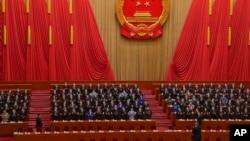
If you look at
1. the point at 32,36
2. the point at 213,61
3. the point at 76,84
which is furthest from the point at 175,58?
the point at 32,36

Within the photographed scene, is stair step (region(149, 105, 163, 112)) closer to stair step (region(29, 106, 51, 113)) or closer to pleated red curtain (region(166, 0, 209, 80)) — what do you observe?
pleated red curtain (region(166, 0, 209, 80))

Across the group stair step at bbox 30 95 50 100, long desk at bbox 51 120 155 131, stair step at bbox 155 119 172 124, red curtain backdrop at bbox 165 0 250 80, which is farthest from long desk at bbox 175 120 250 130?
stair step at bbox 30 95 50 100

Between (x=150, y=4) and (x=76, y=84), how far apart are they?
126 inches

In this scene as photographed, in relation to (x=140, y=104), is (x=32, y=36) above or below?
above

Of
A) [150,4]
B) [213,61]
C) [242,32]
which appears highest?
[150,4]

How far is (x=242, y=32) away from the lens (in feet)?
40.8

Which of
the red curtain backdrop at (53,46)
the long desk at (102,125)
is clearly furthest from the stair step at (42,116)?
the red curtain backdrop at (53,46)

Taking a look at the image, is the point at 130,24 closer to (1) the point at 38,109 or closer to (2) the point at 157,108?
(2) the point at 157,108

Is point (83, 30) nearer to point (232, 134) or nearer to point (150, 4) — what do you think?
point (150, 4)

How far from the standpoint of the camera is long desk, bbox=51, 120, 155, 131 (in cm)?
851

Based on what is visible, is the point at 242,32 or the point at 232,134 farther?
the point at 242,32

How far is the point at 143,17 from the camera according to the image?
12398 mm

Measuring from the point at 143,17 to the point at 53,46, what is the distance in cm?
272

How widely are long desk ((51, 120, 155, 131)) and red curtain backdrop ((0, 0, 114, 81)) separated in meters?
3.49
